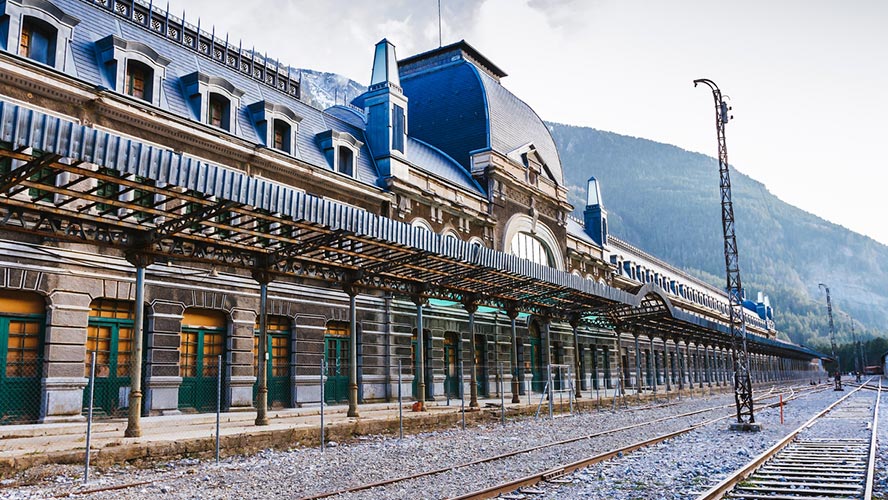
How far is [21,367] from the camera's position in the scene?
17.0 meters

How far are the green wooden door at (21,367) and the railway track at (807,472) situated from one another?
15010 mm

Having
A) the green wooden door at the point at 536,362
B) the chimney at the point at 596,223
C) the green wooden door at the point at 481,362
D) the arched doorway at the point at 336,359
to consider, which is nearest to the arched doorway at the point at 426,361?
the arched doorway at the point at 336,359

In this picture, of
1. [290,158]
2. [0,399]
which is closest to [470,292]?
[290,158]

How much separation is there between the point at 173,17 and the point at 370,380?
587 inches

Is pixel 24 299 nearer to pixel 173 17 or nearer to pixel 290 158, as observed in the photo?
pixel 290 158

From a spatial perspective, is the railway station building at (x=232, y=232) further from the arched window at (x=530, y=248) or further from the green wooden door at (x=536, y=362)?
the green wooden door at (x=536, y=362)

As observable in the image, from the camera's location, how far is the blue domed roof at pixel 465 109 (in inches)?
1493

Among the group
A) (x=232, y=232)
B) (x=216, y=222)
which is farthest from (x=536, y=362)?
(x=216, y=222)

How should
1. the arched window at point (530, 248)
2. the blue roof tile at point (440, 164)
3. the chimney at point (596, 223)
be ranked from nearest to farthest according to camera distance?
the blue roof tile at point (440, 164)
the arched window at point (530, 248)
the chimney at point (596, 223)

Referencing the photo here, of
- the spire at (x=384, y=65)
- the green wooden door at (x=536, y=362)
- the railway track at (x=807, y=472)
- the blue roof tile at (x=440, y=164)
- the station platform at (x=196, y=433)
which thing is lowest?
the railway track at (x=807, y=472)

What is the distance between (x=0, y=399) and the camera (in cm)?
1622

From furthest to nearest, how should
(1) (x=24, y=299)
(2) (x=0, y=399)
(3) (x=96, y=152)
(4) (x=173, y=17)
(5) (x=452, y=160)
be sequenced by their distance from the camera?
(5) (x=452, y=160) < (4) (x=173, y=17) < (1) (x=24, y=299) < (2) (x=0, y=399) < (3) (x=96, y=152)

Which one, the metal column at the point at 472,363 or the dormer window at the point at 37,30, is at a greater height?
the dormer window at the point at 37,30

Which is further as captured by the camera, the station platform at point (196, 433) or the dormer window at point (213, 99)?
the dormer window at point (213, 99)
